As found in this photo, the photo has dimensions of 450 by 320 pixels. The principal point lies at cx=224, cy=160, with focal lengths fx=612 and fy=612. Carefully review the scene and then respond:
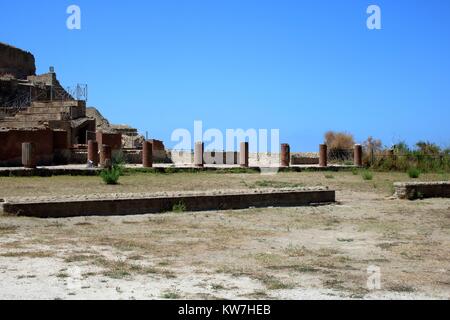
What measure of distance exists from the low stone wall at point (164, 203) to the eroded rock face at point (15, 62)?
39.5 meters

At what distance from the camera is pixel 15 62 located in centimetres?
5150

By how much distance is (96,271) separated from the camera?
22.6 feet

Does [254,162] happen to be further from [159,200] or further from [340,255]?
[340,255]

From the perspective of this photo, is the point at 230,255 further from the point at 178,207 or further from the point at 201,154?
the point at 201,154

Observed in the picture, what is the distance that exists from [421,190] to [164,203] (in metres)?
7.80

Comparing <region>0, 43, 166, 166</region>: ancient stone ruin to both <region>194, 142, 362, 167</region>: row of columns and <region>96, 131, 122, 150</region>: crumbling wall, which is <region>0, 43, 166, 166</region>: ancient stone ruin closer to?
<region>96, 131, 122, 150</region>: crumbling wall

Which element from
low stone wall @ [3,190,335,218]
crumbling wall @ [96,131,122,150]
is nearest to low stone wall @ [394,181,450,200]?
low stone wall @ [3,190,335,218]

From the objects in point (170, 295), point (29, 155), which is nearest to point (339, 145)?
point (29, 155)

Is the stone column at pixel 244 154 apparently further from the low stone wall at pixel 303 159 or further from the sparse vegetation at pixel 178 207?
the sparse vegetation at pixel 178 207

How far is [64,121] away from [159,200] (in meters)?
25.9

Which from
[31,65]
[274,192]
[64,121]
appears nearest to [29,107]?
[64,121]

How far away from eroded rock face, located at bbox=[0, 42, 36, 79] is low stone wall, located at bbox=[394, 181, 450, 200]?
40.0 metres

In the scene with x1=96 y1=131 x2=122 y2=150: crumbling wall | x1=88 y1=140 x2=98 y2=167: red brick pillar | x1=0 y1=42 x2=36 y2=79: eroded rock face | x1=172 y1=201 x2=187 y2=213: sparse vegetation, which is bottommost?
x1=172 y1=201 x2=187 y2=213: sparse vegetation

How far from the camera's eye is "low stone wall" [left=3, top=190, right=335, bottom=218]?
12.1m
